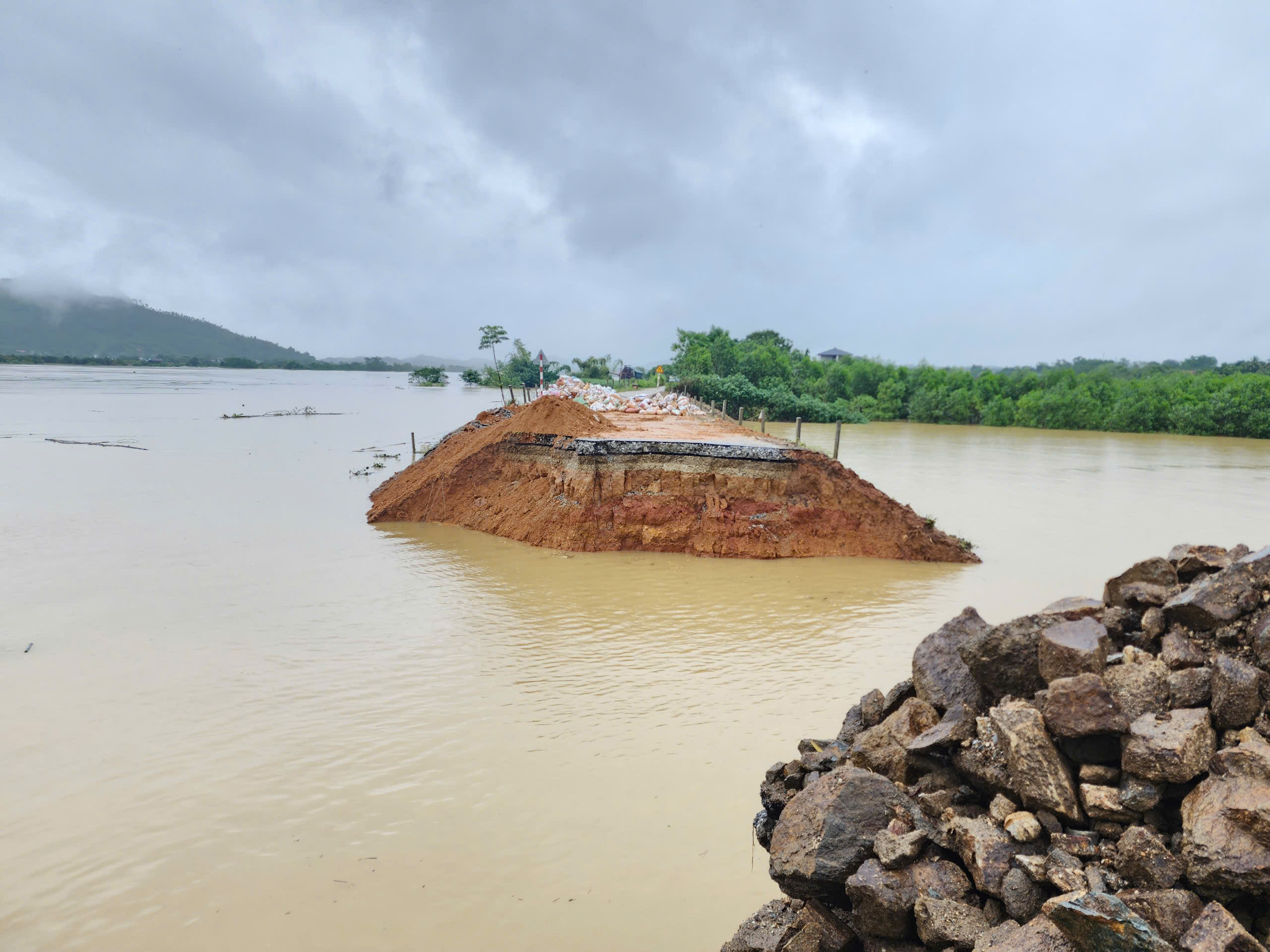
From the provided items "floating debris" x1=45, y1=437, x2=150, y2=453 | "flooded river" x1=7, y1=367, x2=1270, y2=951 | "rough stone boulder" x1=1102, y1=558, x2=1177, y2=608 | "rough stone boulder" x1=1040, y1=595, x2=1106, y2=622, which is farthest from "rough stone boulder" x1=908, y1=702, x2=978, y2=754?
"floating debris" x1=45, y1=437, x2=150, y2=453

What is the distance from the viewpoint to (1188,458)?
29359mm

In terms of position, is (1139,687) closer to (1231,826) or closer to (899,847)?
(1231,826)

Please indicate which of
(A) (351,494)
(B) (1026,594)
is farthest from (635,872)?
(A) (351,494)

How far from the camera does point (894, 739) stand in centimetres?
377

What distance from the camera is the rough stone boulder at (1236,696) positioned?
9.35ft

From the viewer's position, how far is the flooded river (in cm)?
429

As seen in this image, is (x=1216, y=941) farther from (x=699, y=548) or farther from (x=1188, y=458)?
(x=1188, y=458)

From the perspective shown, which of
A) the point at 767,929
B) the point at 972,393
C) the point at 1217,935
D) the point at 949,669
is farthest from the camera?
the point at 972,393

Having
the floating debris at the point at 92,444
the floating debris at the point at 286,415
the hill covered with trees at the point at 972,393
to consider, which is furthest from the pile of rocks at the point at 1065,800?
the floating debris at the point at 286,415

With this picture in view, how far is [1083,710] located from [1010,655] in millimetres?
553

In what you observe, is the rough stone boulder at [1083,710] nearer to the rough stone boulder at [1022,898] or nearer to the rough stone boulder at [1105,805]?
the rough stone boulder at [1105,805]

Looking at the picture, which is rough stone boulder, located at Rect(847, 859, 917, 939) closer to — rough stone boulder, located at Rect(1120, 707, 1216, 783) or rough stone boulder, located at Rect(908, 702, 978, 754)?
rough stone boulder, located at Rect(908, 702, 978, 754)

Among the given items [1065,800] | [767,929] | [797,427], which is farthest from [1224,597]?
[797,427]

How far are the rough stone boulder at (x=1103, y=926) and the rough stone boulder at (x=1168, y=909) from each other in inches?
2.7
